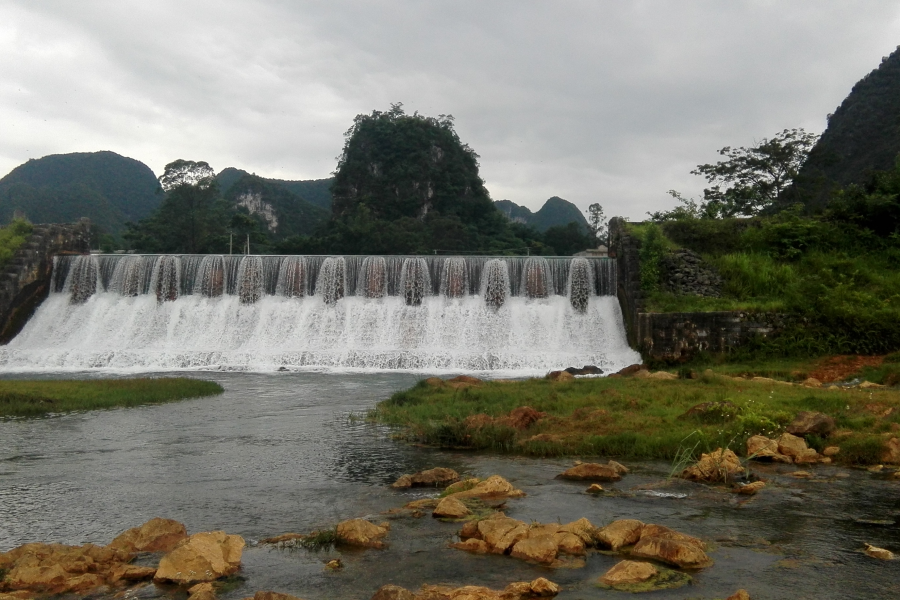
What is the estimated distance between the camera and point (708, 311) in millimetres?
20094

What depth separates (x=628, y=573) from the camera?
5254mm

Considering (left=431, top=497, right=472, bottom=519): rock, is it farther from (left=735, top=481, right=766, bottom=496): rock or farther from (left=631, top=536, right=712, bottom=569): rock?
(left=735, top=481, right=766, bottom=496): rock

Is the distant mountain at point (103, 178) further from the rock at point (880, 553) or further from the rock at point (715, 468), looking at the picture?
the rock at point (880, 553)

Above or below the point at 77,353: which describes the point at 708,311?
above

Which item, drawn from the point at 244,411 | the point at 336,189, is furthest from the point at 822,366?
the point at 336,189

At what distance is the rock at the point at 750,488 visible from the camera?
7402mm

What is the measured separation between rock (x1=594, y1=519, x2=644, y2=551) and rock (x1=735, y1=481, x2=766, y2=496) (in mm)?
1891

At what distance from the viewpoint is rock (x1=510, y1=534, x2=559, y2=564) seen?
18.5ft

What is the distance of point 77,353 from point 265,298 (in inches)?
217

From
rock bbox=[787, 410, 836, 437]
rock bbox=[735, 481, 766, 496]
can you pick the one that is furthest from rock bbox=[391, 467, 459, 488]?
rock bbox=[787, 410, 836, 437]

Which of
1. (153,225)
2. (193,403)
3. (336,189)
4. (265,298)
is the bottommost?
(193,403)

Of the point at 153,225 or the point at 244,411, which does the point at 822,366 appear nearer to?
the point at 244,411

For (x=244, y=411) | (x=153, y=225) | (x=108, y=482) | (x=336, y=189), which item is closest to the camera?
(x=108, y=482)

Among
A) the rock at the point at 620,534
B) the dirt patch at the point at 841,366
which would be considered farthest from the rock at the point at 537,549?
the dirt patch at the point at 841,366
